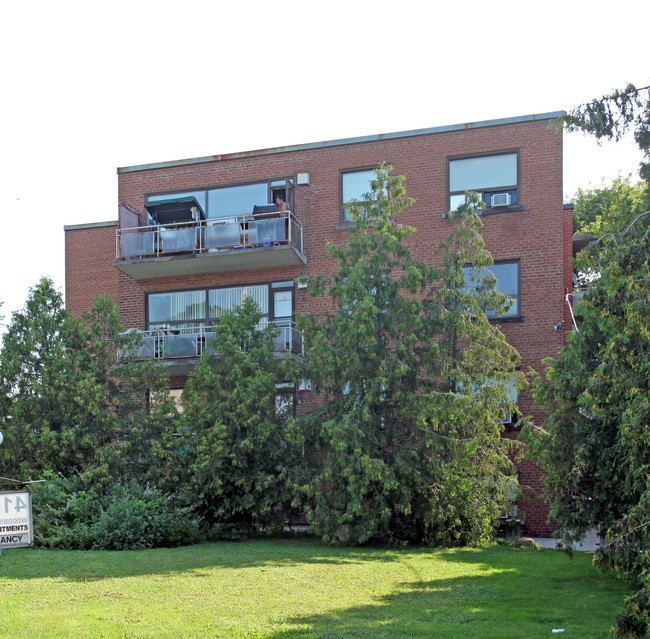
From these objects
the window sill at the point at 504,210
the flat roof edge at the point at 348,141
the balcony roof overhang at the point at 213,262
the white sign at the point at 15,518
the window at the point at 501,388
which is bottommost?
Result: the white sign at the point at 15,518

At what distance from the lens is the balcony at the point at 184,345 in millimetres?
21188

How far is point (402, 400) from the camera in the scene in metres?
16.6

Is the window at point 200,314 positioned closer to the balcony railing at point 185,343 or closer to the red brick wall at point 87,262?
the balcony railing at point 185,343

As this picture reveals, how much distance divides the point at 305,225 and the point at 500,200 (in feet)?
17.3

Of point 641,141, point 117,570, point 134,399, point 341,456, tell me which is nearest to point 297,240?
point 134,399

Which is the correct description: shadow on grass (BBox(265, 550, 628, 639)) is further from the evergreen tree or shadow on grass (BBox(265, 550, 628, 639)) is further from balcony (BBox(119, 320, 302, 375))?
balcony (BBox(119, 320, 302, 375))

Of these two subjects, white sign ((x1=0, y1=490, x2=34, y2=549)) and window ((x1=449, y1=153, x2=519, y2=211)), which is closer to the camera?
white sign ((x1=0, y1=490, x2=34, y2=549))

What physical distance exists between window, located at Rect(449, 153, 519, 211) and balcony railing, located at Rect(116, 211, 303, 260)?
172 inches

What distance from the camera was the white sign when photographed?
10.7 metres

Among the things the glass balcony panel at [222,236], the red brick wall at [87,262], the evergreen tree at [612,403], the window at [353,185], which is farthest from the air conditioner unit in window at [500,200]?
the red brick wall at [87,262]

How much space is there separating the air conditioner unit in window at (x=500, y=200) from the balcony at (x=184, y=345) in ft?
19.8

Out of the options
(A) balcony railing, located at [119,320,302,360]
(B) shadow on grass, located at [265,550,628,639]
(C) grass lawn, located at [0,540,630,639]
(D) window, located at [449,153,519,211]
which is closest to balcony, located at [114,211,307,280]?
(A) balcony railing, located at [119,320,302,360]

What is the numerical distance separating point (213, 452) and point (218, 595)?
731cm

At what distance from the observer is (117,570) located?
12055mm
